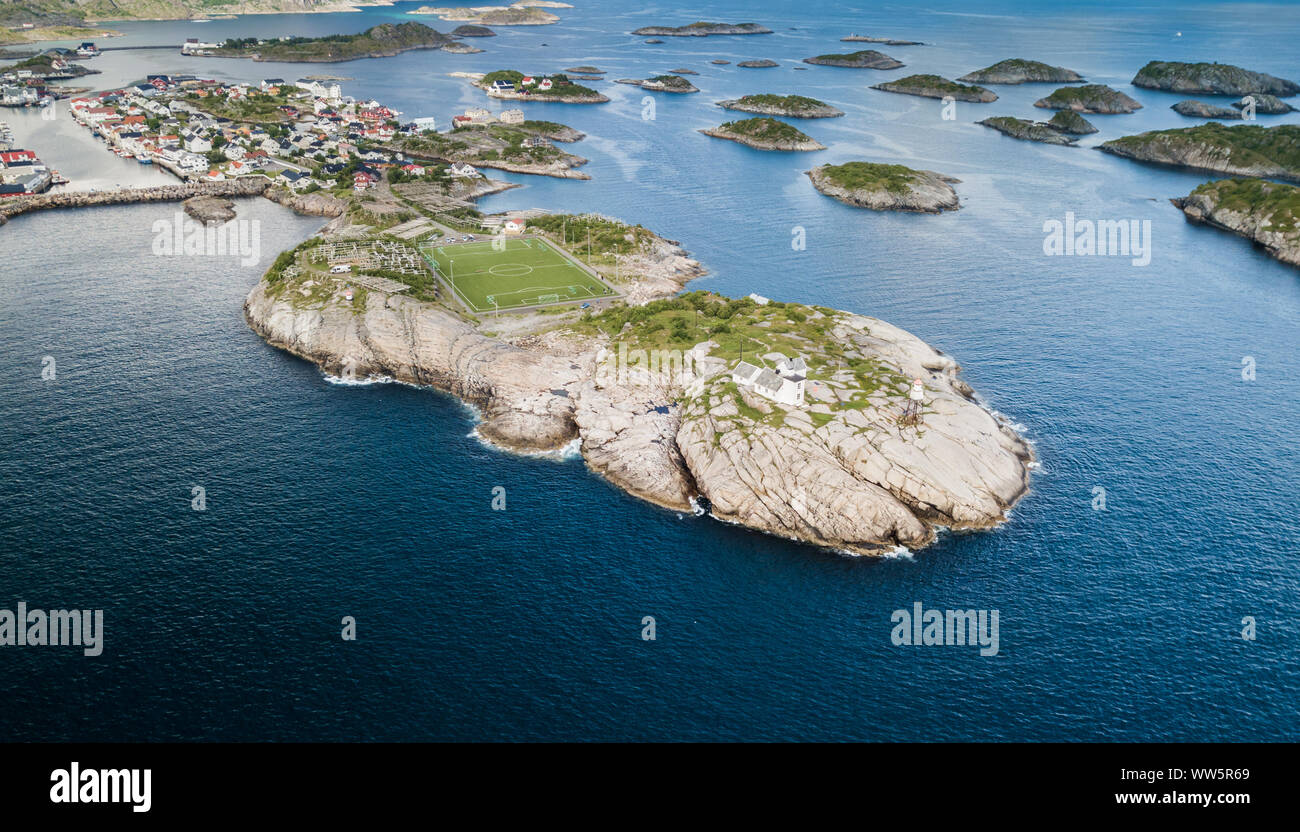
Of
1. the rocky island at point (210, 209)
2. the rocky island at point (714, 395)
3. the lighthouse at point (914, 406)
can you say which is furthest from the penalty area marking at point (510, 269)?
the lighthouse at point (914, 406)

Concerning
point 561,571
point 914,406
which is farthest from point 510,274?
point 561,571

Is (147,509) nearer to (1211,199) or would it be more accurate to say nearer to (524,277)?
(524,277)

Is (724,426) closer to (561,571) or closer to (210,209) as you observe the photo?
(561,571)

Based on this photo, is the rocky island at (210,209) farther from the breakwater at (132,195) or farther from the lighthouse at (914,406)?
the lighthouse at (914,406)

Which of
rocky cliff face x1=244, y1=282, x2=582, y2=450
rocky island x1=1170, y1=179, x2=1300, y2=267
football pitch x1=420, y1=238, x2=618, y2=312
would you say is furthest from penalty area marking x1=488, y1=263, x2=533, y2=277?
rocky island x1=1170, y1=179, x2=1300, y2=267

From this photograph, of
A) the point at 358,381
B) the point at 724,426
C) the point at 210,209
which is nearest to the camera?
the point at 724,426

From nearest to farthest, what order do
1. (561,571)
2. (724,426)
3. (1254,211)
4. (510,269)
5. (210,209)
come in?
(561,571) → (724,426) → (510,269) → (1254,211) → (210,209)
